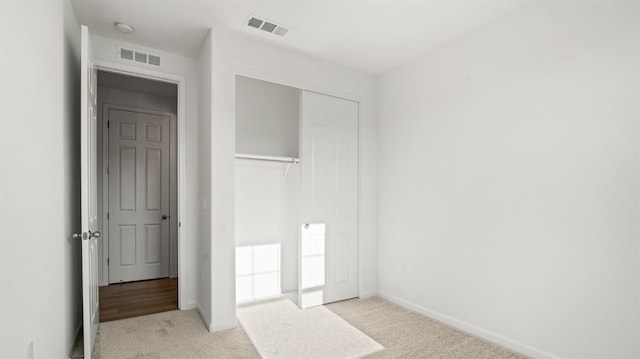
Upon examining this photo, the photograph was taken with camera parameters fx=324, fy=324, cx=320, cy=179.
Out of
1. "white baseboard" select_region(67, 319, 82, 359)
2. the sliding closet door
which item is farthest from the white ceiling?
"white baseboard" select_region(67, 319, 82, 359)

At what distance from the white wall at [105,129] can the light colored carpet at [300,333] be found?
6.74 feet

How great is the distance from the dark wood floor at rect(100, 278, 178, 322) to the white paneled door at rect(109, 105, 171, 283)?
0.91ft

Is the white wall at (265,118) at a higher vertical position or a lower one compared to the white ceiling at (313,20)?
lower

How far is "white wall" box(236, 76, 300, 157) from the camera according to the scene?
3990 millimetres

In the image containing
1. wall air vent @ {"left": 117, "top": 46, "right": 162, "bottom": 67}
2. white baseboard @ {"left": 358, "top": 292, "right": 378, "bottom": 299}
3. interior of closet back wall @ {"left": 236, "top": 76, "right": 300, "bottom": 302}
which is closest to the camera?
wall air vent @ {"left": 117, "top": 46, "right": 162, "bottom": 67}

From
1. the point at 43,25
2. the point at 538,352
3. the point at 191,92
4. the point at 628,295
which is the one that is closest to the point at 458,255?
the point at 538,352

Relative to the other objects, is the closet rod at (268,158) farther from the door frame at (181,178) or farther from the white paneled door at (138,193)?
the white paneled door at (138,193)

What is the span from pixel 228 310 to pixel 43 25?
8.14 ft

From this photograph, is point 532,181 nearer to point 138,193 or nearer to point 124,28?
point 124,28

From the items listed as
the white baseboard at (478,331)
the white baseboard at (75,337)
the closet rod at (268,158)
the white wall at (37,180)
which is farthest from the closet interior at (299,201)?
the white wall at (37,180)

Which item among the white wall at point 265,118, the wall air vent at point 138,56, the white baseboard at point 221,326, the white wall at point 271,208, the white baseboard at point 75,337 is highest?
the wall air vent at point 138,56

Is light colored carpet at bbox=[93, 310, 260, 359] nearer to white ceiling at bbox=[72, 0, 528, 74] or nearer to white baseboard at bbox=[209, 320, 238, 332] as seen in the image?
white baseboard at bbox=[209, 320, 238, 332]

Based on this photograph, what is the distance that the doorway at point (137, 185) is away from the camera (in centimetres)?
444

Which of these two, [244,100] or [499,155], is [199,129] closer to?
[244,100]
